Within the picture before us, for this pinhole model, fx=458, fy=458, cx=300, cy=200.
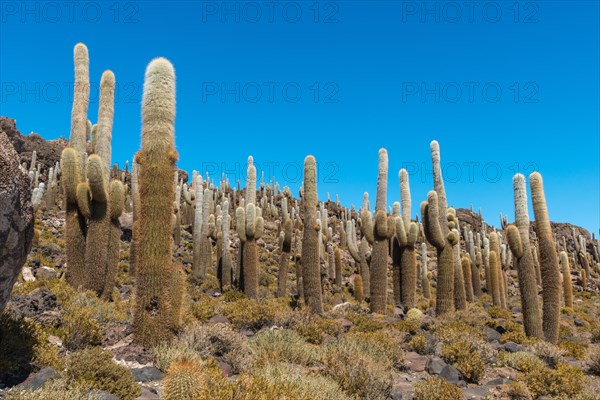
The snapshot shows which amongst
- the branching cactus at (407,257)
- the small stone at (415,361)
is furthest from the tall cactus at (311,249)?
the small stone at (415,361)

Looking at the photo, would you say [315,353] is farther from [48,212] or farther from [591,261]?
[591,261]

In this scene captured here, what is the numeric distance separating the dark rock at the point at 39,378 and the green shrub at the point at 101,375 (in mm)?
183

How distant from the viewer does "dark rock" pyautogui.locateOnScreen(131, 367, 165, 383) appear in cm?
698

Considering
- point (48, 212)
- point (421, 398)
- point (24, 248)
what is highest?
point (48, 212)

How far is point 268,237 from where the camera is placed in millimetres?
40531

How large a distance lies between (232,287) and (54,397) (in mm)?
17915

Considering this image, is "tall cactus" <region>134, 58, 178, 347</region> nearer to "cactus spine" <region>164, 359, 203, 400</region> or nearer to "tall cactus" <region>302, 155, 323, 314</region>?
"cactus spine" <region>164, 359, 203, 400</region>

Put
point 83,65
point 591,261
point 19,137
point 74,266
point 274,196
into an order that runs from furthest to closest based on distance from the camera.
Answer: point 274,196, point 591,261, point 19,137, point 83,65, point 74,266

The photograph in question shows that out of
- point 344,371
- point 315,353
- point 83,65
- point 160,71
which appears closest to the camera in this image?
point 344,371

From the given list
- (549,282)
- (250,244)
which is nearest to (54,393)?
(549,282)

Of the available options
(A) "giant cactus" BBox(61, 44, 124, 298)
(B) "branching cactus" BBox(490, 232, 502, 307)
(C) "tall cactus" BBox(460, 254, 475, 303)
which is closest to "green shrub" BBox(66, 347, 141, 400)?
(A) "giant cactus" BBox(61, 44, 124, 298)

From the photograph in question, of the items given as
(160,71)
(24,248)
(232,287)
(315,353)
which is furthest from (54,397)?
(232,287)

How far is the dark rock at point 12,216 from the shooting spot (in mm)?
5383

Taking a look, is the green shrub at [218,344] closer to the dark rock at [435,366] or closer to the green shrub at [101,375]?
the green shrub at [101,375]
